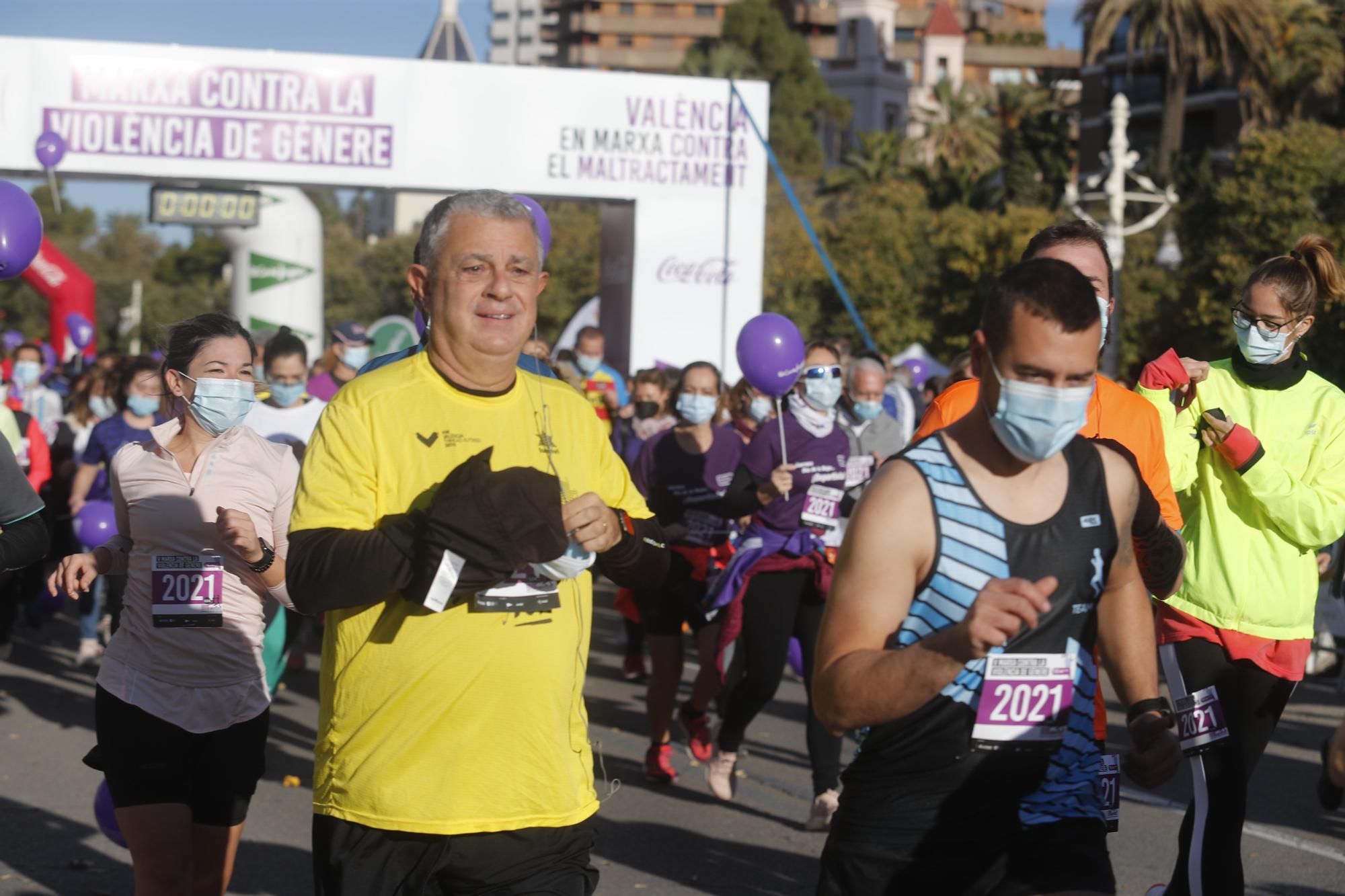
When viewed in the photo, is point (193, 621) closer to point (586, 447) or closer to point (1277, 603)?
point (586, 447)

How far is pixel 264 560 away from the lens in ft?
14.2

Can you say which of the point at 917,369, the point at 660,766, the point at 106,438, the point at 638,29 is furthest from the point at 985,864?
the point at 638,29

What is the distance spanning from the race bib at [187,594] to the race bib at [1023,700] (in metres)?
2.49

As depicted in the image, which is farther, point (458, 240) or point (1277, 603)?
point (1277, 603)

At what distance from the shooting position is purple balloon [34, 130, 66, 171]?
16.6 meters

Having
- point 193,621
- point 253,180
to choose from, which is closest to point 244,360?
point 193,621

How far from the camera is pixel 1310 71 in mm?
49438

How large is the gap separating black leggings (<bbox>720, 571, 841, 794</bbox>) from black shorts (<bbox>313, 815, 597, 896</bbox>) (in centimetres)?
381

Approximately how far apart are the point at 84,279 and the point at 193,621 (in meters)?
24.4

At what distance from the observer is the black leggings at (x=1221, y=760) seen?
4469 millimetres

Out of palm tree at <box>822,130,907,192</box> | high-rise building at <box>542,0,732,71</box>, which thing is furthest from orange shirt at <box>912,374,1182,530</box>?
high-rise building at <box>542,0,732,71</box>

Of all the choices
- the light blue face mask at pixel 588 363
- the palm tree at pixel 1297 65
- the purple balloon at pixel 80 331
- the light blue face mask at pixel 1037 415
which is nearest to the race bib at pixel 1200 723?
the light blue face mask at pixel 1037 415

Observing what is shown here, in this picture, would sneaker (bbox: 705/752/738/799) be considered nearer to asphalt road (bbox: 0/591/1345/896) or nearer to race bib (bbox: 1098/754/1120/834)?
asphalt road (bbox: 0/591/1345/896)

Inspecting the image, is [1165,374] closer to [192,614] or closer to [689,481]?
[192,614]
